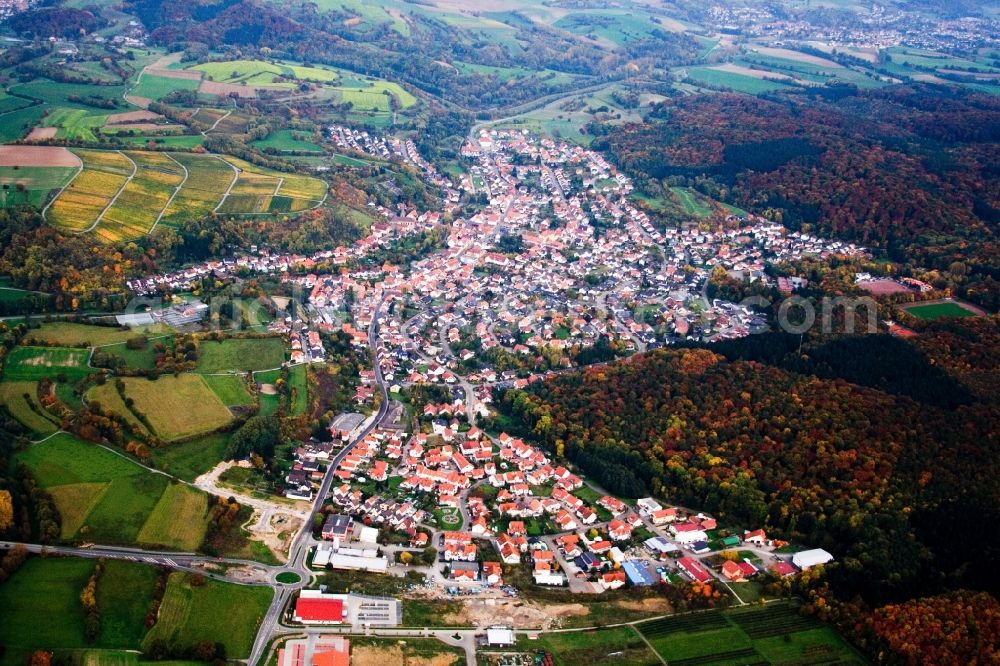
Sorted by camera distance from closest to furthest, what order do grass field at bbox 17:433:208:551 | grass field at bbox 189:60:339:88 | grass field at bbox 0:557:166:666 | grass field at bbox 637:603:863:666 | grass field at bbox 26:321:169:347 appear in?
grass field at bbox 0:557:166:666
grass field at bbox 637:603:863:666
grass field at bbox 17:433:208:551
grass field at bbox 26:321:169:347
grass field at bbox 189:60:339:88

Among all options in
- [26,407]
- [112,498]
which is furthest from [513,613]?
[26,407]

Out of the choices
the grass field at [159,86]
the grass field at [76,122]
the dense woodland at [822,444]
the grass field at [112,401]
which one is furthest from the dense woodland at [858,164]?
the grass field at [112,401]

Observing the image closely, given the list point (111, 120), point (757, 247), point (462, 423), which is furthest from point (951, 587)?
point (111, 120)

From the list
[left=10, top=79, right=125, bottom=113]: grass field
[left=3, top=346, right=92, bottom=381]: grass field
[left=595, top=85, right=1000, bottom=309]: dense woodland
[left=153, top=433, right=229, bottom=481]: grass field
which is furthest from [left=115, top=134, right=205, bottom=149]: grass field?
[left=595, top=85, right=1000, bottom=309]: dense woodland

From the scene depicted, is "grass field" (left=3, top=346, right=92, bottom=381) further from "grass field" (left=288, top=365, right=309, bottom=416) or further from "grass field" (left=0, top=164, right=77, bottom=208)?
"grass field" (left=0, top=164, right=77, bottom=208)

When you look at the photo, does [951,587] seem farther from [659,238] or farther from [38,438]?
[659,238]

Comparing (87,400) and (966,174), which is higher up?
(966,174)
